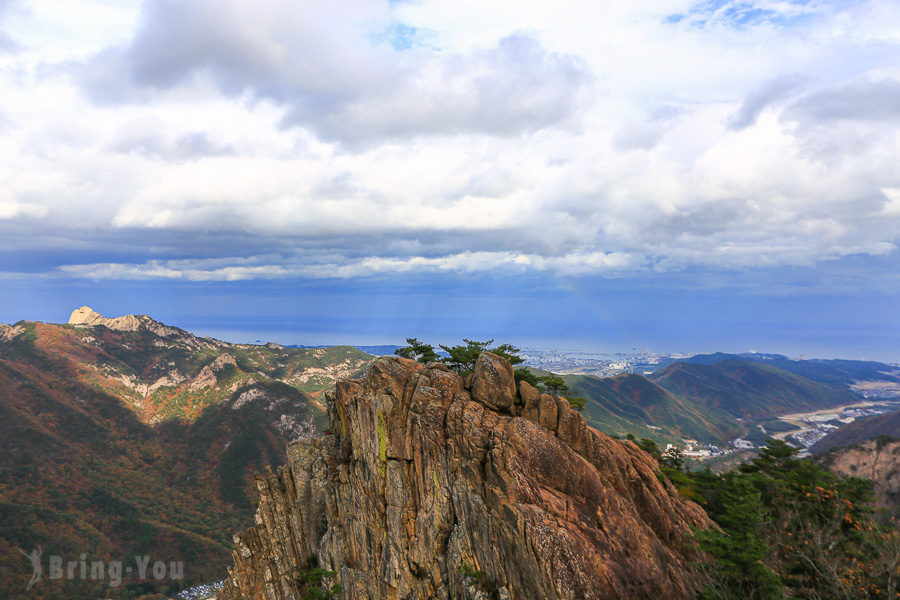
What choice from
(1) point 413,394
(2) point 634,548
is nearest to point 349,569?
(1) point 413,394

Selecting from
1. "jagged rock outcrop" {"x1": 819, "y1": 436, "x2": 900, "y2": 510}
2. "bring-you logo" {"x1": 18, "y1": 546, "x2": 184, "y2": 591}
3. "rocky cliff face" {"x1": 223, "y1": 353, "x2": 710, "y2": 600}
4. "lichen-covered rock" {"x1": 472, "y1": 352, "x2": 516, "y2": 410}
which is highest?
"lichen-covered rock" {"x1": 472, "y1": 352, "x2": 516, "y2": 410}

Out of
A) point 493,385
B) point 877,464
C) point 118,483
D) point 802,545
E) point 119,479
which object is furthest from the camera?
point 119,479

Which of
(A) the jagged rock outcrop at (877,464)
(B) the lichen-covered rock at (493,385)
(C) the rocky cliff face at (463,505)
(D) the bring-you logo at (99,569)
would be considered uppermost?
(B) the lichen-covered rock at (493,385)

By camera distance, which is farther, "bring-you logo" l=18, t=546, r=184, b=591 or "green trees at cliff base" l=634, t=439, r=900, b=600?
"bring-you logo" l=18, t=546, r=184, b=591

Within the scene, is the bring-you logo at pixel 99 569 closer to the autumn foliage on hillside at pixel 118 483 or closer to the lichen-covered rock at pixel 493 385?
the autumn foliage on hillside at pixel 118 483

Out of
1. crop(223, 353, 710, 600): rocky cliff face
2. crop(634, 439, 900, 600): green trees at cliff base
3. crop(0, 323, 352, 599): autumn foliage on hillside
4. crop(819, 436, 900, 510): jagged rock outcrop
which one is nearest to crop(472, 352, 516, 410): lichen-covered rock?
crop(223, 353, 710, 600): rocky cliff face

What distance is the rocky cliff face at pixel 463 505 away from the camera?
2680 cm

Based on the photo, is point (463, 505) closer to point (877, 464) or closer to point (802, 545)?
point (802, 545)

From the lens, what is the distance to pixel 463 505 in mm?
31656

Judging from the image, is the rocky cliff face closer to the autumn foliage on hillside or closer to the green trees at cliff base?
the green trees at cliff base

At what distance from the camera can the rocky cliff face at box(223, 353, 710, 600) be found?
26.8 metres

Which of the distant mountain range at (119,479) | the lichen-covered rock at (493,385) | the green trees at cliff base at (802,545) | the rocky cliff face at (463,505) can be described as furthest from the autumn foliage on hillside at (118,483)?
the green trees at cliff base at (802,545)

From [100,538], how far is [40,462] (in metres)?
51.1

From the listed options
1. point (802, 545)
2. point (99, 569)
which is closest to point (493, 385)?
point (802, 545)
